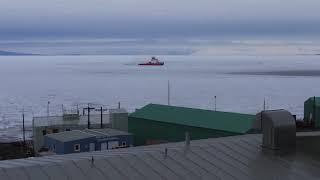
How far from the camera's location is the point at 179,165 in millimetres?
6988

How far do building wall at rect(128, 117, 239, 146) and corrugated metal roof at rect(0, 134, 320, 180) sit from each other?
33.7 feet

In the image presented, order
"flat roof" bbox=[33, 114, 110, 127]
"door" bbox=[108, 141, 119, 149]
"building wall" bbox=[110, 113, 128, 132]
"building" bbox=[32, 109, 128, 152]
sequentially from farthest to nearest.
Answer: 1. "building wall" bbox=[110, 113, 128, 132]
2. "flat roof" bbox=[33, 114, 110, 127]
3. "building" bbox=[32, 109, 128, 152]
4. "door" bbox=[108, 141, 119, 149]

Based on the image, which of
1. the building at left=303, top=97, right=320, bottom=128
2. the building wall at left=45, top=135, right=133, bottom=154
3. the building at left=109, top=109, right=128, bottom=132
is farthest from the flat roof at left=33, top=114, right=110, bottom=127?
the building at left=303, top=97, right=320, bottom=128

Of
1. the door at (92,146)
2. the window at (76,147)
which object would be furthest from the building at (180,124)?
the window at (76,147)

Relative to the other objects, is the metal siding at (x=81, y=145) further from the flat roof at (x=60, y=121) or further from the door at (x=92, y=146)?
the flat roof at (x=60, y=121)

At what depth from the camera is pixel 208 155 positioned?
7445 mm

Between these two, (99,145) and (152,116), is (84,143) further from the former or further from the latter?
(152,116)

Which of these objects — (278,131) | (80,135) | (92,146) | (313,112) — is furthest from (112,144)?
(278,131)

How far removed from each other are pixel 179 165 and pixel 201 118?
1236 cm

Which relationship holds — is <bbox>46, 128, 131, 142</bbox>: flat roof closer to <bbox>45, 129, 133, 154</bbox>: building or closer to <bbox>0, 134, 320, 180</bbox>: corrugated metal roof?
<bbox>45, 129, 133, 154</bbox>: building

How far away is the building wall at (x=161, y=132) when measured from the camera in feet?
60.4

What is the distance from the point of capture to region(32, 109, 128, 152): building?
2334 centimetres

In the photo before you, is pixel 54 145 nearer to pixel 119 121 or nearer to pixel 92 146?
pixel 92 146

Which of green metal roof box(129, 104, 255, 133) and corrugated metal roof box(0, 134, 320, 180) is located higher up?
corrugated metal roof box(0, 134, 320, 180)
